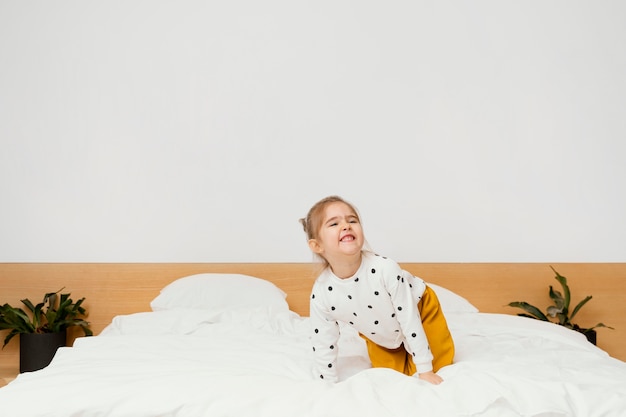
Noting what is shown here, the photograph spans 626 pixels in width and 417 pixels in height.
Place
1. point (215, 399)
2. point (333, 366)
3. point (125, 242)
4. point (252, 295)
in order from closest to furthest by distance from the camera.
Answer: point (215, 399) < point (333, 366) < point (252, 295) < point (125, 242)

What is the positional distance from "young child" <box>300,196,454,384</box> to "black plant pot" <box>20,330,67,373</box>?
152 cm

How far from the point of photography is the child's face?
1.69 meters

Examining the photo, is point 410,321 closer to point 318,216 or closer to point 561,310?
point 318,216

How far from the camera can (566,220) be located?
3182 mm

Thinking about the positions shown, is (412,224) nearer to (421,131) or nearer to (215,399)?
(421,131)

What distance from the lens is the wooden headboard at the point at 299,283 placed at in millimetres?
2982

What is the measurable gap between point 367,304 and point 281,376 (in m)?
0.35

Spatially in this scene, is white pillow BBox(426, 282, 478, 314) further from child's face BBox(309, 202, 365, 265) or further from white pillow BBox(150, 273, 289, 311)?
child's face BBox(309, 202, 365, 265)

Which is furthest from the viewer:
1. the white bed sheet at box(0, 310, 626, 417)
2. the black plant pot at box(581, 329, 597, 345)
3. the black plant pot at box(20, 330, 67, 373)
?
the black plant pot at box(581, 329, 597, 345)

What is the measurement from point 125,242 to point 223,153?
665mm

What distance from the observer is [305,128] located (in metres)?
3.17

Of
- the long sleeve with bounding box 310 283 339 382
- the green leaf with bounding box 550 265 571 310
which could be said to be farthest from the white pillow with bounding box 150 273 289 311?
the green leaf with bounding box 550 265 571 310

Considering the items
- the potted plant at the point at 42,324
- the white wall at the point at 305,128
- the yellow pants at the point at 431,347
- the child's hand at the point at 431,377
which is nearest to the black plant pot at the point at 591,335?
the white wall at the point at 305,128

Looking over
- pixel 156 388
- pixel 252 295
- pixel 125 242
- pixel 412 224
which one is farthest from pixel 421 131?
pixel 156 388
